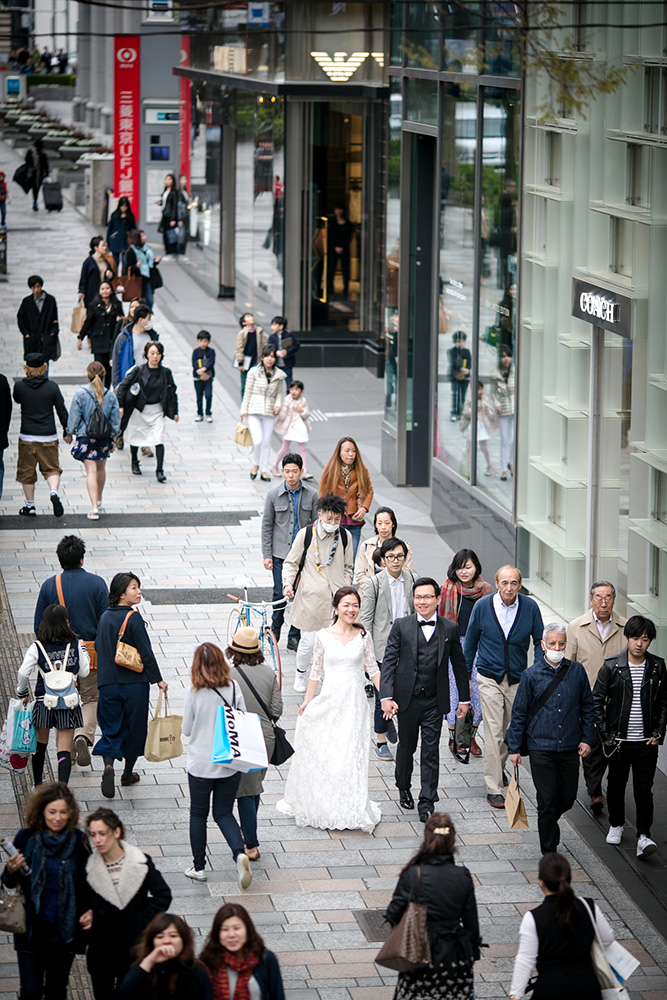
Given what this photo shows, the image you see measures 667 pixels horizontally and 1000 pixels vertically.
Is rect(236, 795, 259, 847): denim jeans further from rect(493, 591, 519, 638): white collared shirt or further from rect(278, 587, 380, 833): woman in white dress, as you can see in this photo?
rect(493, 591, 519, 638): white collared shirt

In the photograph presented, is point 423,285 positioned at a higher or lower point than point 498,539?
higher

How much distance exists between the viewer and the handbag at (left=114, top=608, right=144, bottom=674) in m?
9.51

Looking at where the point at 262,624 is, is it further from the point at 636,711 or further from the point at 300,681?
the point at 636,711

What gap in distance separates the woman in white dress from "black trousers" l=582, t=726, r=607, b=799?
1.41 metres

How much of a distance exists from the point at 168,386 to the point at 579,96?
282 inches

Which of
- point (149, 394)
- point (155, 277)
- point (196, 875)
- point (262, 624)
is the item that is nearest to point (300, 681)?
point (262, 624)

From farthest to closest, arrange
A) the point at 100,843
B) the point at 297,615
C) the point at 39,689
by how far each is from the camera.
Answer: the point at 297,615 < the point at 39,689 < the point at 100,843

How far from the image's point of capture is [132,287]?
1086 inches

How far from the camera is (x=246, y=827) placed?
9.06 meters

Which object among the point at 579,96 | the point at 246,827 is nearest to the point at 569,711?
the point at 246,827

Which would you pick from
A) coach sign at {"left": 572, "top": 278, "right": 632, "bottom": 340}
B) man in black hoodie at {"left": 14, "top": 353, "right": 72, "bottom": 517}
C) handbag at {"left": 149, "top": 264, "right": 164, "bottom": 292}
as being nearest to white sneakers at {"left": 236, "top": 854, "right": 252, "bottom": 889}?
coach sign at {"left": 572, "top": 278, "right": 632, "bottom": 340}

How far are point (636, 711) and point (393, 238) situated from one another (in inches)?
410

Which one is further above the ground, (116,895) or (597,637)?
(597,637)

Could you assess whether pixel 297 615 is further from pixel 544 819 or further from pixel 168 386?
pixel 168 386
